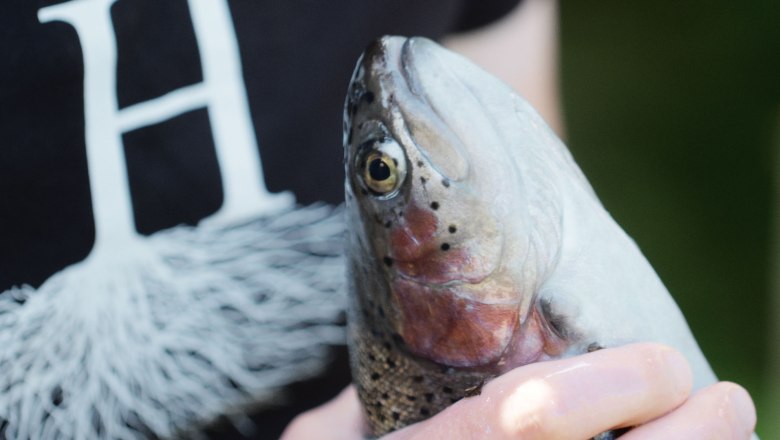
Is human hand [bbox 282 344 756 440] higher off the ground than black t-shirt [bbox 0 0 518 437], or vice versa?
black t-shirt [bbox 0 0 518 437]

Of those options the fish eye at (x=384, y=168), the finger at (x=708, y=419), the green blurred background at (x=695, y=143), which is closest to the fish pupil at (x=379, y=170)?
the fish eye at (x=384, y=168)

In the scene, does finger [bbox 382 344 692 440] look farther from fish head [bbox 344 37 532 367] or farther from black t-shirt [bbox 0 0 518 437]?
black t-shirt [bbox 0 0 518 437]

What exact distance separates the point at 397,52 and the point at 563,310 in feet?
0.78

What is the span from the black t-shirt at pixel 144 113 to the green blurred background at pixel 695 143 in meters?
1.76

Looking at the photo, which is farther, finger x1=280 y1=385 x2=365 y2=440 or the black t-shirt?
finger x1=280 y1=385 x2=365 y2=440

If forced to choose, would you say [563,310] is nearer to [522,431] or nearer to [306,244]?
[522,431]

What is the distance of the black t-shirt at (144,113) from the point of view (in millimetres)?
642

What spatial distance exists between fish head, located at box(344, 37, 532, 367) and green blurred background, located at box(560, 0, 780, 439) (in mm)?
1864

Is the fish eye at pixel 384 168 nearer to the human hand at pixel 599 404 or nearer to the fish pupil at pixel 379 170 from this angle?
the fish pupil at pixel 379 170

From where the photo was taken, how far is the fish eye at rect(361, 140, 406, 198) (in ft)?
1.98

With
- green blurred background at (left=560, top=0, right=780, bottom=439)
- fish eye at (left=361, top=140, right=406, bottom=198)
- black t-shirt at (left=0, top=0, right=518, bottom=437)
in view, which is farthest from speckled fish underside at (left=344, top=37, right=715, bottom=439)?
green blurred background at (left=560, top=0, right=780, bottom=439)

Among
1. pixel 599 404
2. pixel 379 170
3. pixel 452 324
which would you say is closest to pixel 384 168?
pixel 379 170

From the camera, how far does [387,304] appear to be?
25.1 inches

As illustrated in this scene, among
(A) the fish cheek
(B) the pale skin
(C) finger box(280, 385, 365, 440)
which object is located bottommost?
(C) finger box(280, 385, 365, 440)
